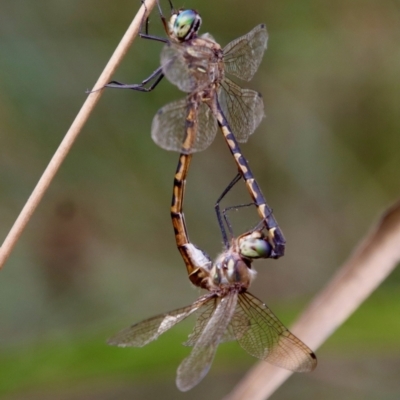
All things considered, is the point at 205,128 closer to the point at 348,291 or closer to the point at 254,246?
the point at 254,246

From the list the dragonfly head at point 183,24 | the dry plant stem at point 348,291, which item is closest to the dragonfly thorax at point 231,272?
the dry plant stem at point 348,291

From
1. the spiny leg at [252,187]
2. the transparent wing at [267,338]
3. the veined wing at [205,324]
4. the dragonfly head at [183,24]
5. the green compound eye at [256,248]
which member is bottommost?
the veined wing at [205,324]

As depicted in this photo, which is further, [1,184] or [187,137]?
[1,184]

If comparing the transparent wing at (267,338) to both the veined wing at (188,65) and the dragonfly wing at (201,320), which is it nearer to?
the dragonfly wing at (201,320)

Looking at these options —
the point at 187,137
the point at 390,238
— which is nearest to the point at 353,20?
the point at 187,137

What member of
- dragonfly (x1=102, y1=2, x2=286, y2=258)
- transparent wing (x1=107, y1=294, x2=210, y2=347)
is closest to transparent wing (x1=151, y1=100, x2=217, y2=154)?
dragonfly (x1=102, y1=2, x2=286, y2=258)

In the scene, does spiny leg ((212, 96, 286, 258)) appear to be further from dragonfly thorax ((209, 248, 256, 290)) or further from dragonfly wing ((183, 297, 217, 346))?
dragonfly wing ((183, 297, 217, 346))

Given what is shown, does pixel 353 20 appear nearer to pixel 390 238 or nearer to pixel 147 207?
pixel 147 207
